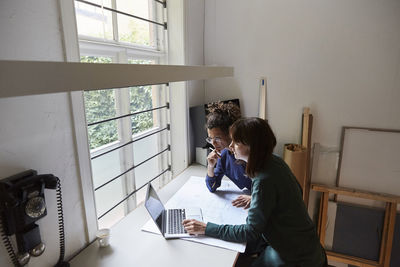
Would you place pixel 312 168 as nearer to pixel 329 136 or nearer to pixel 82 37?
pixel 329 136

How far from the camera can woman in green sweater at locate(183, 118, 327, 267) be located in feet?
3.58

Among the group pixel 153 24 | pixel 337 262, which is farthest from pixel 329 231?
pixel 153 24

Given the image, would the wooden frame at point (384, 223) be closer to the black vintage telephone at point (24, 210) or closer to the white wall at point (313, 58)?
the white wall at point (313, 58)

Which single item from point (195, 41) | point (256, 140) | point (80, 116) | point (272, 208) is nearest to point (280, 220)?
point (272, 208)

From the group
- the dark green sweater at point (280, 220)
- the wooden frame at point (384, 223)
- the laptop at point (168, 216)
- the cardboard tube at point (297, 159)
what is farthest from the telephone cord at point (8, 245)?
the wooden frame at point (384, 223)

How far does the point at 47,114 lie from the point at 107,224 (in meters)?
0.89

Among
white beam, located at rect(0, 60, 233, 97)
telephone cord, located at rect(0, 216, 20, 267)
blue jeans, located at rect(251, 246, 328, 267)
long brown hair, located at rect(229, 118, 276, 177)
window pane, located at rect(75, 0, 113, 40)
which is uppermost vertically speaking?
window pane, located at rect(75, 0, 113, 40)

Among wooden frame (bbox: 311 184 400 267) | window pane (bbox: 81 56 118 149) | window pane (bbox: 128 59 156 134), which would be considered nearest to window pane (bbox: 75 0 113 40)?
window pane (bbox: 81 56 118 149)

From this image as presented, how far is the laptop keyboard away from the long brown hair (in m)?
0.46

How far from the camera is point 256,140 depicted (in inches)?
44.0

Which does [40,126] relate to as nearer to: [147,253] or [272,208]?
[147,253]

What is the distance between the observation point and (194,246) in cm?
117

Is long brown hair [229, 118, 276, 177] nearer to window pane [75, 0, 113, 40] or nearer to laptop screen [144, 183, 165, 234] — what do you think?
laptop screen [144, 183, 165, 234]

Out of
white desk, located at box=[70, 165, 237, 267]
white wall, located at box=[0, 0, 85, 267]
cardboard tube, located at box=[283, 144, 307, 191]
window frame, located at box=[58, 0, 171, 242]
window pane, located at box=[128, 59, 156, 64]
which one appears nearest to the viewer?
white wall, located at box=[0, 0, 85, 267]
